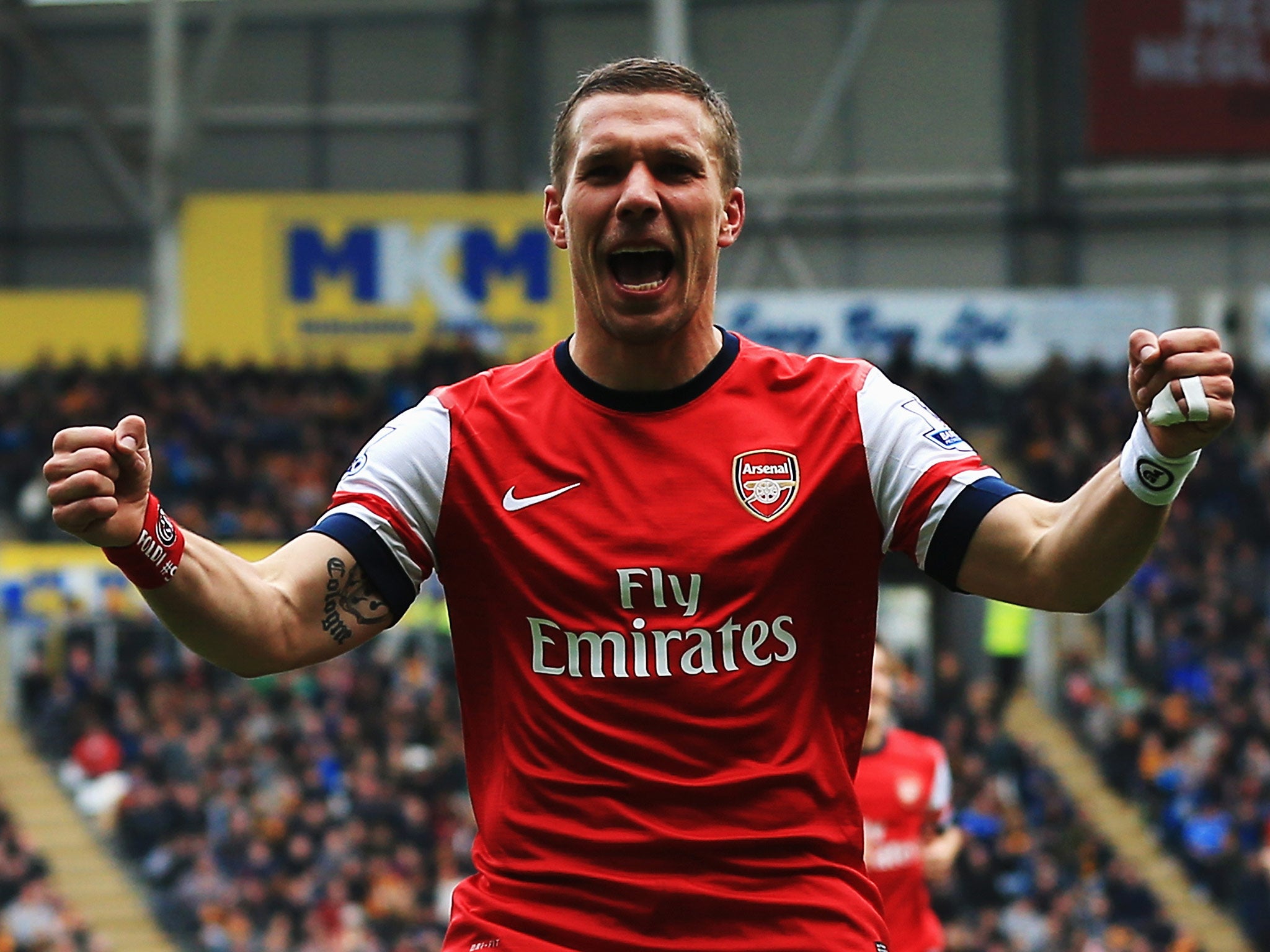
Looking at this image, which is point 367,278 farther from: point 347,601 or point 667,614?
point 667,614

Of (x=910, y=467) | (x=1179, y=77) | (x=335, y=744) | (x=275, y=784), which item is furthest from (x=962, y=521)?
(x=1179, y=77)

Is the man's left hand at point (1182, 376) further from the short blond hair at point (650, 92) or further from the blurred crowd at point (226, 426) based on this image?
the blurred crowd at point (226, 426)

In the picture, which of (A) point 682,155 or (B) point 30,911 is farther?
(B) point 30,911

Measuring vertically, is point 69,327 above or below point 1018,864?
above

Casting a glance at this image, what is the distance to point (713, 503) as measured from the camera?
316cm

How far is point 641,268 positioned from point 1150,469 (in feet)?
2.80

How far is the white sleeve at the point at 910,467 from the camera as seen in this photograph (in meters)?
3.13

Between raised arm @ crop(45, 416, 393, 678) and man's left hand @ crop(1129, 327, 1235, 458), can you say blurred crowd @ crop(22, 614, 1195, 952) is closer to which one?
raised arm @ crop(45, 416, 393, 678)

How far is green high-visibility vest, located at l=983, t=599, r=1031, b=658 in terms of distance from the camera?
1983 cm

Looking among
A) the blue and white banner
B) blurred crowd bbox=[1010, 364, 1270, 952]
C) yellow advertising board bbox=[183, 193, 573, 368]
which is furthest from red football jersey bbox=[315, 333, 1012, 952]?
the blue and white banner

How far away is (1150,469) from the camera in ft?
9.30

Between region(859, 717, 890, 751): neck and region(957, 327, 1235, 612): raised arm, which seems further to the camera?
region(859, 717, 890, 751): neck

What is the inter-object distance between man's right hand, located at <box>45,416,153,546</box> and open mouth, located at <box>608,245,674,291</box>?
77 cm

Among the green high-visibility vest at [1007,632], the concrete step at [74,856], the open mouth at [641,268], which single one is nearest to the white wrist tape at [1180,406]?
the open mouth at [641,268]
